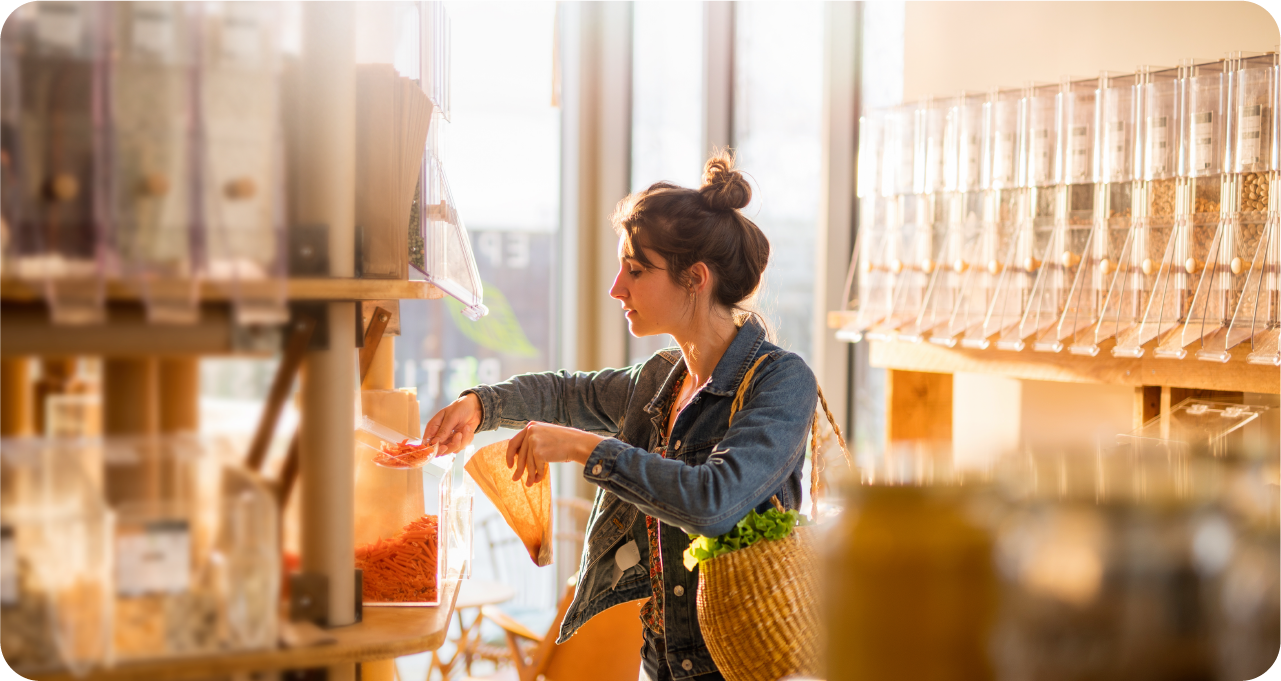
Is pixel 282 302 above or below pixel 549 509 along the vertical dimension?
above

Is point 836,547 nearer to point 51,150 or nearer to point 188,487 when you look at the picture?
point 188,487

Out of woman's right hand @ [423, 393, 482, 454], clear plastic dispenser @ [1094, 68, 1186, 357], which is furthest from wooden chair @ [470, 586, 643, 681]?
clear plastic dispenser @ [1094, 68, 1186, 357]

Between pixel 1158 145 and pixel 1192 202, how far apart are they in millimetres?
130

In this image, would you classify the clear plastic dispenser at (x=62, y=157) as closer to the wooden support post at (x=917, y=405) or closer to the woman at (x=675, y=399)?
the woman at (x=675, y=399)

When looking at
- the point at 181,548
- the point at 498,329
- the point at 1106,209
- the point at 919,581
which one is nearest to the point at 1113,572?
the point at 919,581

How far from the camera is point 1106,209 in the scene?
1854 millimetres

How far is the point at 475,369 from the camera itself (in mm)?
4051

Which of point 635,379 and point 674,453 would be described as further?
point 635,379

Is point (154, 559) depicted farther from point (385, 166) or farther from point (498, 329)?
point (498, 329)

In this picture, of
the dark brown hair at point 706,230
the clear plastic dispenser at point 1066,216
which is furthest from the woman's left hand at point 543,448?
the clear plastic dispenser at point 1066,216

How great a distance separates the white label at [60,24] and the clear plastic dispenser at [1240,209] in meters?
1.74

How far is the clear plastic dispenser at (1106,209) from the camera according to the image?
70.8 inches

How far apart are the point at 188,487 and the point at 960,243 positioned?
1.84 m

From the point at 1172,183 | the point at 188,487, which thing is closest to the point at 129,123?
the point at 188,487
